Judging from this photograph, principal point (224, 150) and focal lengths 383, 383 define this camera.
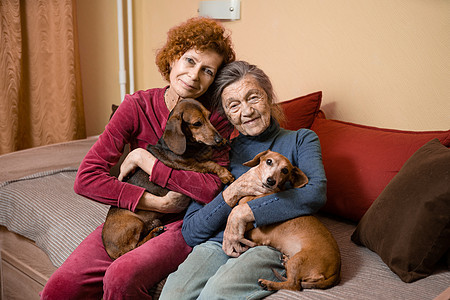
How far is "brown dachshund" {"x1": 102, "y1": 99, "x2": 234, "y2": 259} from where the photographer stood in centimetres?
150

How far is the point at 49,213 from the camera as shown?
194cm

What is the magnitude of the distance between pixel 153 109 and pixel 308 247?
88cm

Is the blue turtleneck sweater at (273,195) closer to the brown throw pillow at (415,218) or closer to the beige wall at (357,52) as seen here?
the brown throw pillow at (415,218)

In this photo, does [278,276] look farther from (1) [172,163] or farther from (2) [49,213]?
(2) [49,213]

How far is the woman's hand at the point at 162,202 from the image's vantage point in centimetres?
157

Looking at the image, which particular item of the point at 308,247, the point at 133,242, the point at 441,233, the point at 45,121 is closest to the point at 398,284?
the point at 441,233

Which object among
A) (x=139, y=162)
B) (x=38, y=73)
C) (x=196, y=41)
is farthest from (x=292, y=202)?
(x=38, y=73)

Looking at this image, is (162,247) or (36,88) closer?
(162,247)

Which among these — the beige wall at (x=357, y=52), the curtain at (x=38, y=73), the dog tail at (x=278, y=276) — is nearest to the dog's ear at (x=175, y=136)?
the dog tail at (x=278, y=276)

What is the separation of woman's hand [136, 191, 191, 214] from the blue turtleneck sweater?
59mm

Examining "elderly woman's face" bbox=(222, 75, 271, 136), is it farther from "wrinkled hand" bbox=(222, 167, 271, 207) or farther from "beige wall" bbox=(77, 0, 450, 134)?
"beige wall" bbox=(77, 0, 450, 134)

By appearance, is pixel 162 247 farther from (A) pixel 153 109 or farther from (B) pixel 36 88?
(B) pixel 36 88

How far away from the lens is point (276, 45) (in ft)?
8.36

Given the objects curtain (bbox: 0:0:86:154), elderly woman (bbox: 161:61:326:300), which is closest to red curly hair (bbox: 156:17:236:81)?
elderly woman (bbox: 161:61:326:300)
